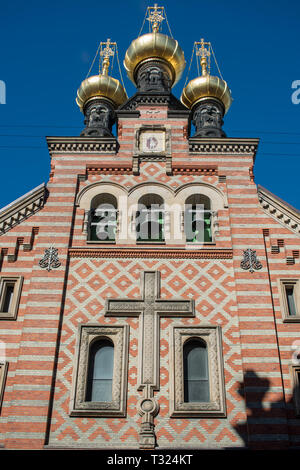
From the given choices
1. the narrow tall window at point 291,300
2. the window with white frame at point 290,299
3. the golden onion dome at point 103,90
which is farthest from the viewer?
the golden onion dome at point 103,90

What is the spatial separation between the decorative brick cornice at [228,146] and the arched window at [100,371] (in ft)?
21.7

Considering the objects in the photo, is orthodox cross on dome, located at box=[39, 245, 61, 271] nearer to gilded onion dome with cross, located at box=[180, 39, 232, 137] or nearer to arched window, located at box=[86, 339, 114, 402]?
arched window, located at box=[86, 339, 114, 402]

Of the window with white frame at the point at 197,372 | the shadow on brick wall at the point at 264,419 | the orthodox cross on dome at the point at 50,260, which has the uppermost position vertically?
the orthodox cross on dome at the point at 50,260

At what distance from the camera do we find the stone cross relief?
10.7 meters

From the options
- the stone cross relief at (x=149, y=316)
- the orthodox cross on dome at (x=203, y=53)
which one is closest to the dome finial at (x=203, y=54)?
the orthodox cross on dome at (x=203, y=53)

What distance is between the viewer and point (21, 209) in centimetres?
1376

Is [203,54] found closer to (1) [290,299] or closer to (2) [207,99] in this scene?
(2) [207,99]

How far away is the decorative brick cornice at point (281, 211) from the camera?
1362 cm

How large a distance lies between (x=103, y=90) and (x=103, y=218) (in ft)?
34.9

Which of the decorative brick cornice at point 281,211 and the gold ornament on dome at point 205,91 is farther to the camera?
the gold ornament on dome at point 205,91

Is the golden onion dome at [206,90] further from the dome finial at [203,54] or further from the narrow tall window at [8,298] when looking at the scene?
the narrow tall window at [8,298]

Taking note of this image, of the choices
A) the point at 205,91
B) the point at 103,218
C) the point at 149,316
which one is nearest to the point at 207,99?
the point at 205,91

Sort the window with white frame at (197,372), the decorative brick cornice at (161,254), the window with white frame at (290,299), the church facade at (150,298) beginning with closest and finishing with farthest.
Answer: the church facade at (150,298)
the window with white frame at (197,372)
the window with white frame at (290,299)
the decorative brick cornice at (161,254)
